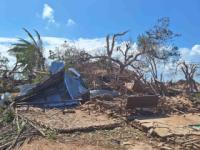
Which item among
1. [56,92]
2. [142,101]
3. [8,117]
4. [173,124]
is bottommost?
[173,124]

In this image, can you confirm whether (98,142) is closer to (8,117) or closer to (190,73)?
(8,117)

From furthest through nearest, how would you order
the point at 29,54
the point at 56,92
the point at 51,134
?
the point at 29,54
the point at 56,92
the point at 51,134

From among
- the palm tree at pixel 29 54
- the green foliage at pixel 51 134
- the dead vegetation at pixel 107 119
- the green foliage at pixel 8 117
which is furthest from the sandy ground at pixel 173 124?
the palm tree at pixel 29 54

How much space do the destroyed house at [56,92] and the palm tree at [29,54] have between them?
1007cm

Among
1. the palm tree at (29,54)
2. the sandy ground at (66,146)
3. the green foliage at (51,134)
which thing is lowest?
the sandy ground at (66,146)

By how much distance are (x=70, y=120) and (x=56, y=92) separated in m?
4.74

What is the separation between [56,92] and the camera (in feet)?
49.9

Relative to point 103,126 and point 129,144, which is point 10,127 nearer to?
point 103,126

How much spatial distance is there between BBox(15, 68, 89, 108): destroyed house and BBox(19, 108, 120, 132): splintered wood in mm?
1946

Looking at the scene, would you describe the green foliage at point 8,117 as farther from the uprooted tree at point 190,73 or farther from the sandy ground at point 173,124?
the uprooted tree at point 190,73

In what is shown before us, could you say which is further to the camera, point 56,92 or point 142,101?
point 56,92

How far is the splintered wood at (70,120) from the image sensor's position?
31.2ft

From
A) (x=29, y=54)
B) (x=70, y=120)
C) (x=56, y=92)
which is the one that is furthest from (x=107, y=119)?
(x=29, y=54)

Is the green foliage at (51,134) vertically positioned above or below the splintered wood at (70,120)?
below
